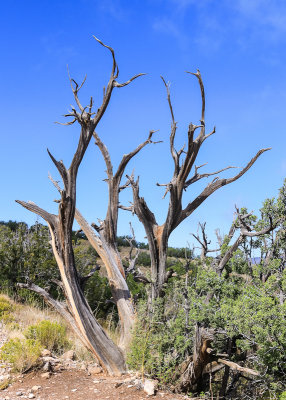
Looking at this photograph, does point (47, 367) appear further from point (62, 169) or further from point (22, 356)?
point (62, 169)

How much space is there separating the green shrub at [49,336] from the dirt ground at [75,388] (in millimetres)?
1078

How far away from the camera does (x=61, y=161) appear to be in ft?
22.6

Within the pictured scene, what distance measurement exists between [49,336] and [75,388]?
1969mm

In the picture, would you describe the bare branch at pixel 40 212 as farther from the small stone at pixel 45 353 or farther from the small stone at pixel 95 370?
the small stone at pixel 95 370

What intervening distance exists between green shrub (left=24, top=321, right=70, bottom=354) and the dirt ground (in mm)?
1078

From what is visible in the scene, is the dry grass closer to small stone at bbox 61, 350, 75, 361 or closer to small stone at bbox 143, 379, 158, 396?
small stone at bbox 61, 350, 75, 361

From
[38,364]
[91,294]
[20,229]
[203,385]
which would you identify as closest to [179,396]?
[203,385]

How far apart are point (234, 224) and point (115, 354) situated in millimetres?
2877

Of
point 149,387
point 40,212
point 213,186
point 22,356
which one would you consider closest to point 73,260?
point 40,212

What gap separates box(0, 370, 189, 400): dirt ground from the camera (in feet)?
18.2

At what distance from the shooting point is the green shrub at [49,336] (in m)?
7.73

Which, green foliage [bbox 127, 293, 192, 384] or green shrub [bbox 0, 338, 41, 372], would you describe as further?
green shrub [bbox 0, 338, 41, 372]

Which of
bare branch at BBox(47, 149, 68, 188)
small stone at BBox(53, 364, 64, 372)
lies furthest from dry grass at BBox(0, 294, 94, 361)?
bare branch at BBox(47, 149, 68, 188)

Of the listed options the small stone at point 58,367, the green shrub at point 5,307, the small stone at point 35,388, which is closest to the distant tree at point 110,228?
the small stone at point 58,367
